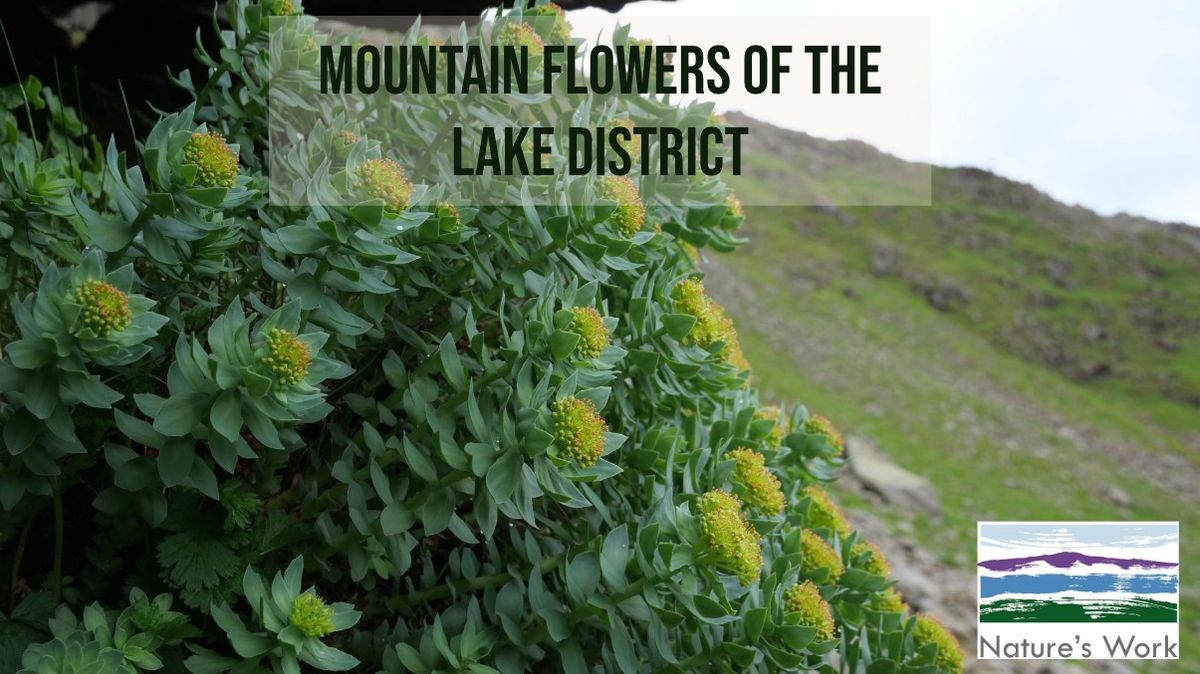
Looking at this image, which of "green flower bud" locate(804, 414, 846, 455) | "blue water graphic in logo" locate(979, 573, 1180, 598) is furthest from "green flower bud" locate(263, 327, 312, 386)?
"blue water graphic in logo" locate(979, 573, 1180, 598)

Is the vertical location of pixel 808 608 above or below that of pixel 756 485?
below

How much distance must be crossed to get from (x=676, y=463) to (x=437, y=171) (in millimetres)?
842

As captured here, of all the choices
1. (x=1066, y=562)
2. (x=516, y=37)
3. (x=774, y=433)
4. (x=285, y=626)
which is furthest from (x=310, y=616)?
(x=1066, y=562)

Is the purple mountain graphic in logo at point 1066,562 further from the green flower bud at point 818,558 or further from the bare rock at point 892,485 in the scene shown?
the bare rock at point 892,485

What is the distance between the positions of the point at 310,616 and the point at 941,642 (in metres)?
1.70

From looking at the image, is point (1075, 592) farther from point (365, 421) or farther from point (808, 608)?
point (365, 421)

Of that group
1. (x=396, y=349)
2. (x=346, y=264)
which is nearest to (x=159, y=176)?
(x=346, y=264)

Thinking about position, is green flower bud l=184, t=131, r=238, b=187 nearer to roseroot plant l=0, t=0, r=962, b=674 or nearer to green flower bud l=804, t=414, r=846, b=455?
roseroot plant l=0, t=0, r=962, b=674

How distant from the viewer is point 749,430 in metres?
2.36

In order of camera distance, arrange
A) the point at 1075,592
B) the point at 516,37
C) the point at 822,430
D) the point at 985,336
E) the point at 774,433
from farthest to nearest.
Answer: the point at 985,336 → the point at 1075,592 → the point at 822,430 → the point at 774,433 → the point at 516,37

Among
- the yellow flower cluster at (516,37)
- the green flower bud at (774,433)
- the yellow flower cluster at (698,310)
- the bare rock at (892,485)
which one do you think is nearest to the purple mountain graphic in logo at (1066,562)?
the green flower bud at (774,433)

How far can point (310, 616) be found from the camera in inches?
59.9

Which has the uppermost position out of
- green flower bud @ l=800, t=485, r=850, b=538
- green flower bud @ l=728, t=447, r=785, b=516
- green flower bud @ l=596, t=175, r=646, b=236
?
Answer: green flower bud @ l=596, t=175, r=646, b=236

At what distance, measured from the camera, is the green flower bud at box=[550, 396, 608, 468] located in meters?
1.59
